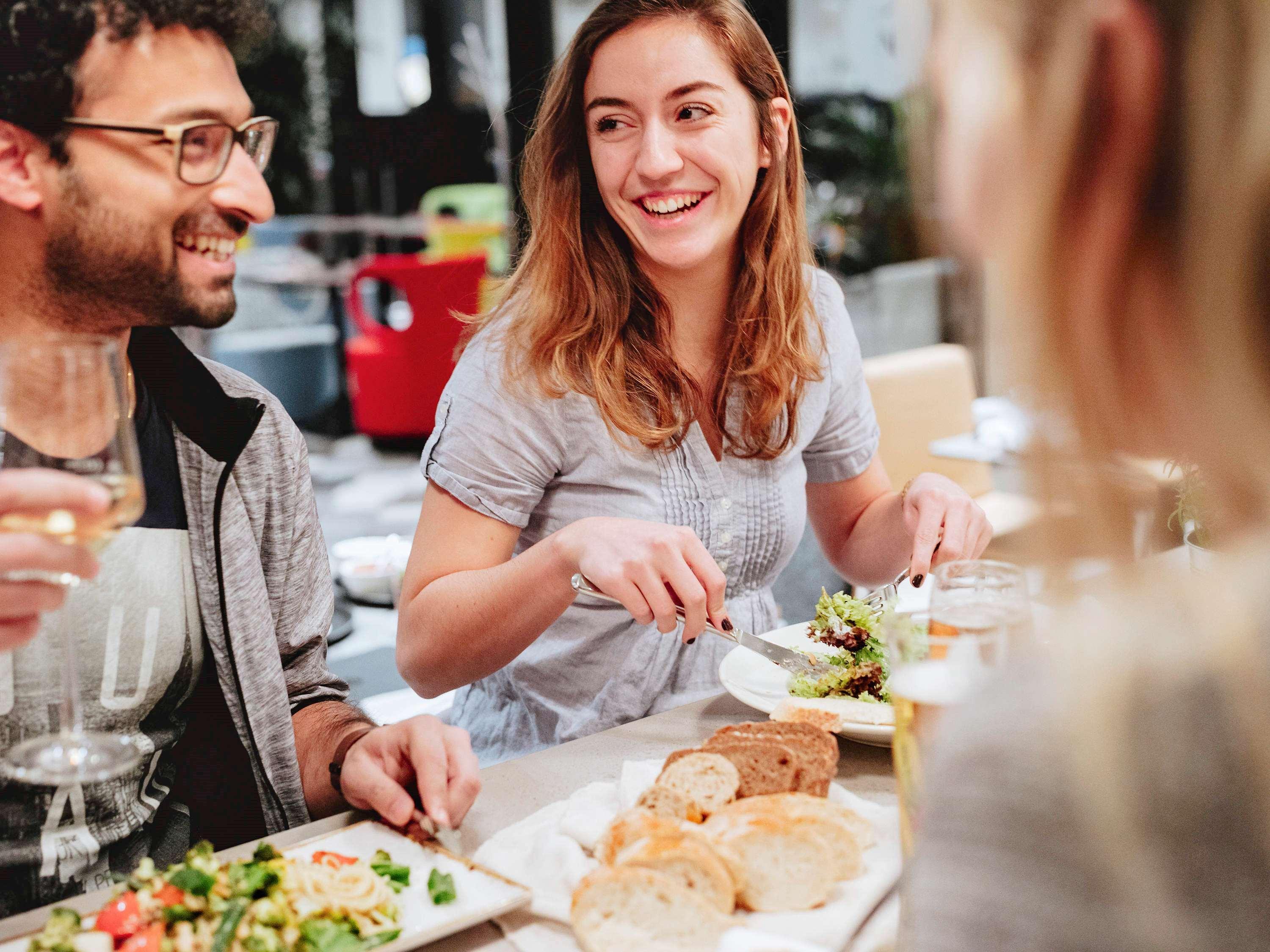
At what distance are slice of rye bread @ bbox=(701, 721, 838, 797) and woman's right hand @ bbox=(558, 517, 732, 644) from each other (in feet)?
0.39

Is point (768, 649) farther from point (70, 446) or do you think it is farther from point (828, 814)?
point (70, 446)

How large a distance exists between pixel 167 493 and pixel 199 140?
42 centimetres

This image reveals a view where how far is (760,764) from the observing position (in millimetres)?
1194

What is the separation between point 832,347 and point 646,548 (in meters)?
0.90

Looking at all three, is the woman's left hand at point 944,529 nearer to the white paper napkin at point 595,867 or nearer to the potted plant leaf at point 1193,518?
the potted plant leaf at point 1193,518

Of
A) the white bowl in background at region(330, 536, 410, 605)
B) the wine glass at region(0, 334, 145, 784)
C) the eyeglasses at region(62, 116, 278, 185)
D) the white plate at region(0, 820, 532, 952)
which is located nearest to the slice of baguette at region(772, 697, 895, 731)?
the white plate at region(0, 820, 532, 952)

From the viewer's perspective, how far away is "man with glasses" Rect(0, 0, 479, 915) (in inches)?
52.1

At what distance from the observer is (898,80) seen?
727 mm

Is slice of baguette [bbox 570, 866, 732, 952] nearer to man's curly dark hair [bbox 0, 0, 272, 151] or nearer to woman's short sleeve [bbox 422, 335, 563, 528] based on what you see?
woman's short sleeve [bbox 422, 335, 563, 528]

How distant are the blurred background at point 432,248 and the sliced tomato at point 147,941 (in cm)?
74

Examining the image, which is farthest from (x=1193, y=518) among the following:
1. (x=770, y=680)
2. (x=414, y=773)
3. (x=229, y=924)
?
(x=229, y=924)

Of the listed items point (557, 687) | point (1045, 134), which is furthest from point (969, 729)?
point (557, 687)

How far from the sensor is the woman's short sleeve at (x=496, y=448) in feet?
5.91

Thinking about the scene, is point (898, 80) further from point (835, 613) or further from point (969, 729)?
point (835, 613)
